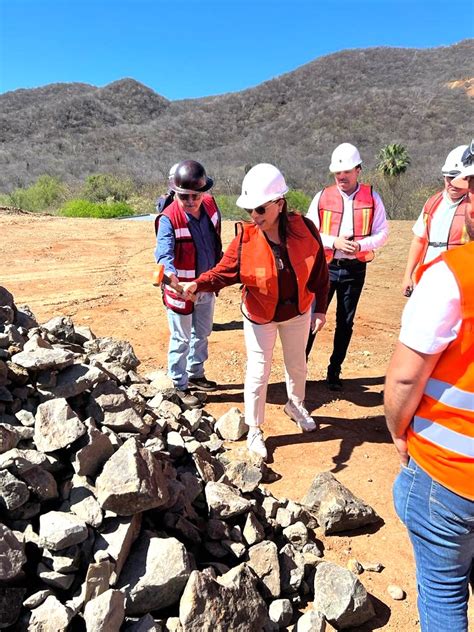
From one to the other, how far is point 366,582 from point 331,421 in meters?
1.88

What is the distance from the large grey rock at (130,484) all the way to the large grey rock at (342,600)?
2.91 ft

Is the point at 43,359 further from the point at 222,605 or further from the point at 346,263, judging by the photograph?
the point at 346,263

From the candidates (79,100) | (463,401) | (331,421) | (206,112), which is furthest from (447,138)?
(463,401)

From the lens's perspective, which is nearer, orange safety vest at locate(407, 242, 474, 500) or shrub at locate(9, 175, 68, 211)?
orange safety vest at locate(407, 242, 474, 500)

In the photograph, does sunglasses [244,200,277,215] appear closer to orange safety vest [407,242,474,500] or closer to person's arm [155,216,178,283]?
person's arm [155,216,178,283]

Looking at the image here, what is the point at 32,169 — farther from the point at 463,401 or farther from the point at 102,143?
the point at 463,401

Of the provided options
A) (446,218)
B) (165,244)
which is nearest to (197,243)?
(165,244)

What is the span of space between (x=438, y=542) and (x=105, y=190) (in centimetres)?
2698

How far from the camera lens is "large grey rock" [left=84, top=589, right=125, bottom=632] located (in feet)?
6.97

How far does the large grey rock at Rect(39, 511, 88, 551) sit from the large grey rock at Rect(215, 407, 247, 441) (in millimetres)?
2038

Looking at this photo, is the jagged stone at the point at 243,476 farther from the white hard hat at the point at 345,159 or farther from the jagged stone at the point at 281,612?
the white hard hat at the point at 345,159

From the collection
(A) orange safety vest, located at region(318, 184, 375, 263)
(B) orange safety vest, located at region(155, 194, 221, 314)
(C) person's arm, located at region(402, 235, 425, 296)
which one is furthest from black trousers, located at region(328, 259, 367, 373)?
(B) orange safety vest, located at region(155, 194, 221, 314)

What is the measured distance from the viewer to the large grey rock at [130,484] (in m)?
2.51

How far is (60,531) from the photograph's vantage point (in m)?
2.35
